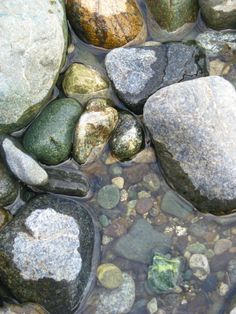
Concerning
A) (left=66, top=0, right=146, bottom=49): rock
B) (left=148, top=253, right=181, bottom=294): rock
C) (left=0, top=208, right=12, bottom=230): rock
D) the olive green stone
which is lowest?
(left=148, top=253, right=181, bottom=294): rock

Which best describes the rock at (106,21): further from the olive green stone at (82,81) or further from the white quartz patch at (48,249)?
the white quartz patch at (48,249)

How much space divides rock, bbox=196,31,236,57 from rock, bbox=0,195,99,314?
189 centimetres

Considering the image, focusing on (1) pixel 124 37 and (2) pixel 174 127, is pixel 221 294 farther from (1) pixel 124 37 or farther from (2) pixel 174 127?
(1) pixel 124 37

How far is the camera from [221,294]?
3.84 metres

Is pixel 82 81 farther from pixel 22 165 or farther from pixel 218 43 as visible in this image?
pixel 218 43

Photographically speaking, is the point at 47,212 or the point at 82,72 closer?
the point at 47,212

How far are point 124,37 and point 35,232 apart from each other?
71.9 inches

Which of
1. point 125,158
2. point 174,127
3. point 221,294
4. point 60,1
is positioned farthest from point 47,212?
point 60,1

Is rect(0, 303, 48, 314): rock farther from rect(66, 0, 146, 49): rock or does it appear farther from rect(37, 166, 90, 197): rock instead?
rect(66, 0, 146, 49): rock

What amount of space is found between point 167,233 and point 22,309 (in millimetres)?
1261

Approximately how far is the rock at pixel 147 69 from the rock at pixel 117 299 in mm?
1436

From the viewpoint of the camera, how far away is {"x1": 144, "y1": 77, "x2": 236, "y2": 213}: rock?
376cm

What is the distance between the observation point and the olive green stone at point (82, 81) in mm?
4199

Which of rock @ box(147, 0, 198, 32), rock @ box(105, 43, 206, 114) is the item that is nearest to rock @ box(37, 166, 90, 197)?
rock @ box(105, 43, 206, 114)
